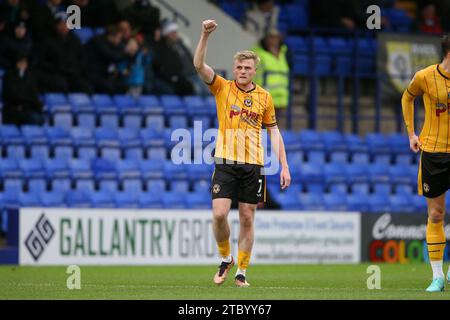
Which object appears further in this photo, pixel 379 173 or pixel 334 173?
pixel 379 173

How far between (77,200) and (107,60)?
2.94 metres

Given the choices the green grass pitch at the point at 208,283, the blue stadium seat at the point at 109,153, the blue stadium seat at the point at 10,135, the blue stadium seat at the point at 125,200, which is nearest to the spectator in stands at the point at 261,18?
the blue stadium seat at the point at 109,153

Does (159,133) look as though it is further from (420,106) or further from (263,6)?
(420,106)

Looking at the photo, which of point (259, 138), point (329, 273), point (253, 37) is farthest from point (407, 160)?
point (259, 138)

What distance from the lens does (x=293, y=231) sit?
57.0ft

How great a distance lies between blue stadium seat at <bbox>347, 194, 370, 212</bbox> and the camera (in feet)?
63.0

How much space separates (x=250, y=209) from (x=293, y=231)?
6.44 m

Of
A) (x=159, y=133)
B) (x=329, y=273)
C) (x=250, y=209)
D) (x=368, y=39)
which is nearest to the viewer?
(x=250, y=209)

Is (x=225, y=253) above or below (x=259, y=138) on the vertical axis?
below

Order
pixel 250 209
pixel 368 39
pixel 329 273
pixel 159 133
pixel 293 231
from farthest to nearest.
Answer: pixel 368 39, pixel 159 133, pixel 293 231, pixel 329 273, pixel 250 209

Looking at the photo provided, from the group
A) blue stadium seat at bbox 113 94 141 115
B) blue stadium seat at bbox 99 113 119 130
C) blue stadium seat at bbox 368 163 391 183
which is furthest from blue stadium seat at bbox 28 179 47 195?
blue stadium seat at bbox 368 163 391 183

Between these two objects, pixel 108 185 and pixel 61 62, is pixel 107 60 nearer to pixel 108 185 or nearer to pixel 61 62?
pixel 61 62

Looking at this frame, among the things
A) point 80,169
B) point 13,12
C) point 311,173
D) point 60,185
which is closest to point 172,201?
point 80,169

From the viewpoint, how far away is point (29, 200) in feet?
55.9
